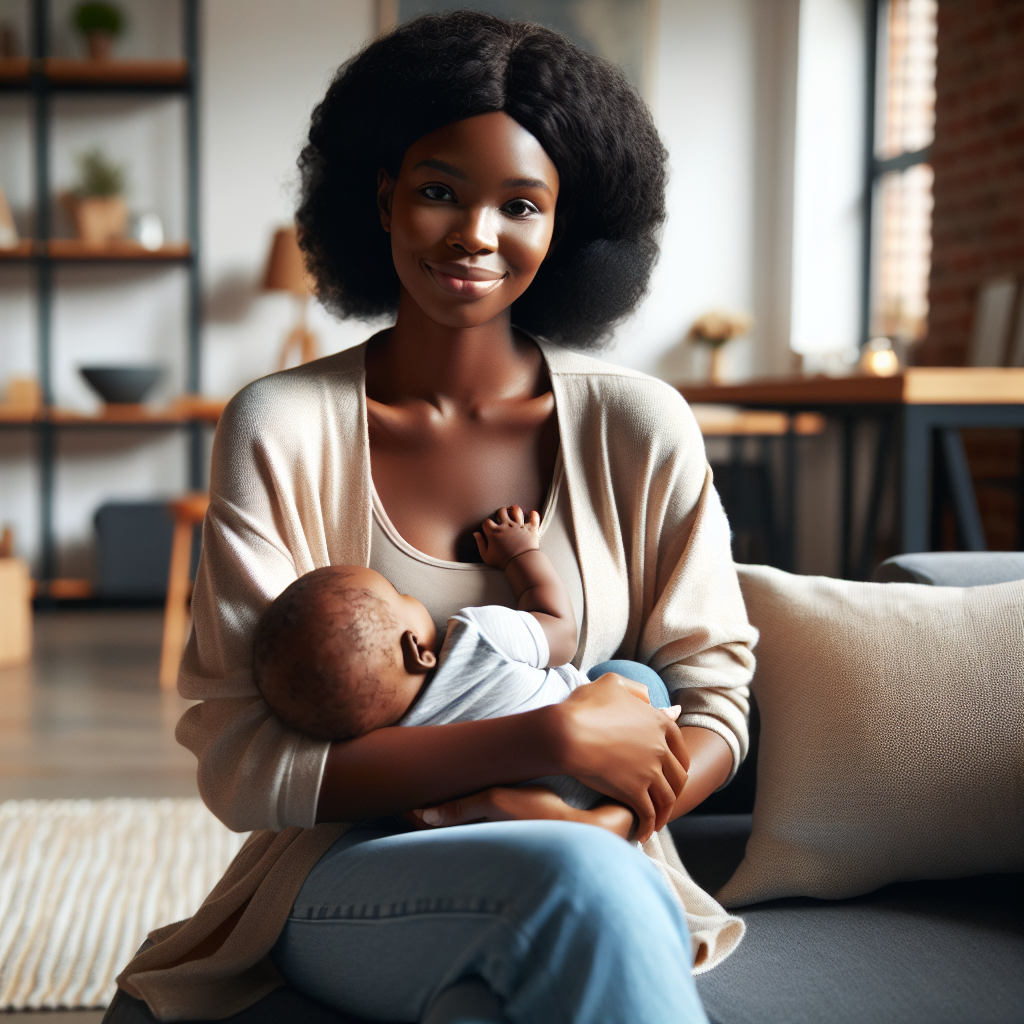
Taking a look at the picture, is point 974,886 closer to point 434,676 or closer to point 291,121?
point 434,676

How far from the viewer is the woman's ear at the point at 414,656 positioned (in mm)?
1099

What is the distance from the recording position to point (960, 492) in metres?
2.60

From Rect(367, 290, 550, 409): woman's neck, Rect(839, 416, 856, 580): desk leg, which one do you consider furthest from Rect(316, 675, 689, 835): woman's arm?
Rect(839, 416, 856, 580): desk leg

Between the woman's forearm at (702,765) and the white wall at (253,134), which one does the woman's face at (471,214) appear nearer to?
the woman's forearm at (702,765)

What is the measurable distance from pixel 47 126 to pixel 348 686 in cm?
524

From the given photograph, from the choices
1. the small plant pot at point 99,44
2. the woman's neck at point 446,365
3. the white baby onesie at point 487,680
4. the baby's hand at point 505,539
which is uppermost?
the small plant pot at point 99,44

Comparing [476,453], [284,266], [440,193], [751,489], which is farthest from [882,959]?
[284,266]

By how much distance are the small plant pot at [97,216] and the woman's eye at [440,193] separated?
15.0ft

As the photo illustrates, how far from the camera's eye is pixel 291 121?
564 cm

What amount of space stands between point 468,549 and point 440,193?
39cm

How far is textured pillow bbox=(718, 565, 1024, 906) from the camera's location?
49.5 inches

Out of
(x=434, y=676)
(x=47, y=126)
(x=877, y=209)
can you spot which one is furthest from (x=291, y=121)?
(x=434, y=676)

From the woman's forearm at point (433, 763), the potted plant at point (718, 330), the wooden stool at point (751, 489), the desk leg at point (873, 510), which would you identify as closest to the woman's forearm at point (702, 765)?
the woman's forearm at point (433, 763)

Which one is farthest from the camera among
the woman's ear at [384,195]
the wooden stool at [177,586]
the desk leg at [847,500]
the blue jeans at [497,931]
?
the desk leg at [847,500]
